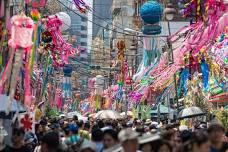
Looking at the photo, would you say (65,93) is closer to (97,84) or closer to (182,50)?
(97,84)

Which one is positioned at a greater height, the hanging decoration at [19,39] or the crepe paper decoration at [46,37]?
the crepe paper decoration at [46,37]

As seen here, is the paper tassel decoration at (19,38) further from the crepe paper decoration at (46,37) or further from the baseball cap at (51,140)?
the crepe paper decoration at (46,37)

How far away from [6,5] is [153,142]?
5859mm

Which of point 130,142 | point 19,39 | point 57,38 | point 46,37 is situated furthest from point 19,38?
point 57,38

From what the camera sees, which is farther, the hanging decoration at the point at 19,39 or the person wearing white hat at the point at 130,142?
the hanging decoration at the point at 19,39

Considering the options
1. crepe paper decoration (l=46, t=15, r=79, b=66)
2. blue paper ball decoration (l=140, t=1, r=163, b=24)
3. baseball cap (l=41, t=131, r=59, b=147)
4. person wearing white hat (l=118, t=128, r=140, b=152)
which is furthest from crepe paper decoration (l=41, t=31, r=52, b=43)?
person wearing white hat (l=118, t=128, r=140, b=152)

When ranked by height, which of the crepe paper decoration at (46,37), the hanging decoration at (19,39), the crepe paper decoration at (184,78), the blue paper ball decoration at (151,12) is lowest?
the crepe paper decoration at (184,78)

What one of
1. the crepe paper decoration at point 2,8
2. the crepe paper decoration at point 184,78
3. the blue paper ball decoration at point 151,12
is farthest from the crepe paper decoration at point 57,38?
the crepe paper decoration at point 2,8

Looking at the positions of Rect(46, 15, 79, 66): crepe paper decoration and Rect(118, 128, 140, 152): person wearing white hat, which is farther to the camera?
Rect(46, 15, 79, 66): crepe paper decoration

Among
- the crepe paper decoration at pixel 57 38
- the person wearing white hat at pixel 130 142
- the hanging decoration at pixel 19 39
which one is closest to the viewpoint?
the person wearing white hat at pixel 130 142

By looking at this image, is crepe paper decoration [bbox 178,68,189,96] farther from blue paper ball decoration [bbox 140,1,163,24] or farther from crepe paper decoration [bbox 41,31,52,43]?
crepe paper decoration [bbox 41,31,52,43]

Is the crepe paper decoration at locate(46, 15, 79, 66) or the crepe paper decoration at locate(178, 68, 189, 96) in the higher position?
the crepe paper decoration at locate(46, 15, 79, 66)

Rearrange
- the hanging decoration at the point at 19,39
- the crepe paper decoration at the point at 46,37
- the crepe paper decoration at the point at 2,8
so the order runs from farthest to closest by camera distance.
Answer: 1. the crepe paper decoration at the point at 46,37
2. the crepe paper decoration at the point at 2,8
3. the hanging decoration at the point at 19,39

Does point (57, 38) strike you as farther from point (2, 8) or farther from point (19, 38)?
point (19, 38)
